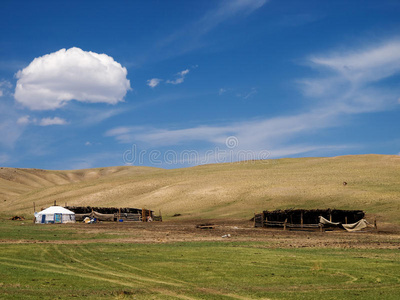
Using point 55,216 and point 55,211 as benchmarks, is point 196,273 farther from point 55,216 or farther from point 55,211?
point 55,211

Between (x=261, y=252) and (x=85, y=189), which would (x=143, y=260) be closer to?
(x=261, y=252)

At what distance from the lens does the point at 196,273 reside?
717 inches

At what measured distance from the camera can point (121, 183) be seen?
112 m

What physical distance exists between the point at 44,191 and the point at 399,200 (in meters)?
90.7

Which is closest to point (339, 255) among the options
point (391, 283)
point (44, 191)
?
point (391, 283)

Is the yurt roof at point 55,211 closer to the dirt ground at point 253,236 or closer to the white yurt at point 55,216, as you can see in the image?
the white yurt at point 55,216

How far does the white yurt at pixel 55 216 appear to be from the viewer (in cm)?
6794

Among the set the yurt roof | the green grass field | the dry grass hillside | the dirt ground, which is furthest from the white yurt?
the green grass field

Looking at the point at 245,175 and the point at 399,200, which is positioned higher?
the point at 245,175

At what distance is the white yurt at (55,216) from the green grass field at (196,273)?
41696 mm

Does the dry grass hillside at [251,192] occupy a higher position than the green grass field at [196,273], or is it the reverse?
the dry grass hillside at [251,192]

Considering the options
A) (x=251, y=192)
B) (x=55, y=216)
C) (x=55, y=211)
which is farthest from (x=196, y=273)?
(x=251, y=192)

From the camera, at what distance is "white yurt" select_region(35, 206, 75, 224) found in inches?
2675

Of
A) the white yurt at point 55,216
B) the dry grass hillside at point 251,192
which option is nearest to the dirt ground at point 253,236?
the dry grass hillside at point 251,192
